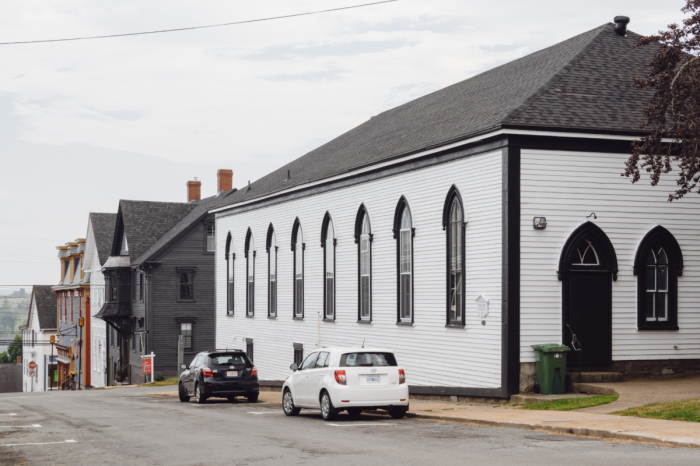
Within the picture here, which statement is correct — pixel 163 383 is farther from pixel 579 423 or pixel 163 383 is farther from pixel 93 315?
pixel 579 423

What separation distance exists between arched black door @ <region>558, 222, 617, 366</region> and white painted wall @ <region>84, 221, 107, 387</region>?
1921 inches

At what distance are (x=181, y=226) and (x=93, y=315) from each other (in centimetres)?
1422

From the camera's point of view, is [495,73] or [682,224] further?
[495,73]

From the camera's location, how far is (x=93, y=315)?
6731 centimetres

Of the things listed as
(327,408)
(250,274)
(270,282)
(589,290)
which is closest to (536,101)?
(589,290)

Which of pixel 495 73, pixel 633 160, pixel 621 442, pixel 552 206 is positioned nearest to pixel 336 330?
pixel 495 73

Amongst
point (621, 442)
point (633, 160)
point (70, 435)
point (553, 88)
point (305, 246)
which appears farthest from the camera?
point (305, 246)

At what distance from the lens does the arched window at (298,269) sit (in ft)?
111

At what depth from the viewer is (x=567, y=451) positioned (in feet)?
39.2

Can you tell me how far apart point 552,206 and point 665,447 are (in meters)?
8.81

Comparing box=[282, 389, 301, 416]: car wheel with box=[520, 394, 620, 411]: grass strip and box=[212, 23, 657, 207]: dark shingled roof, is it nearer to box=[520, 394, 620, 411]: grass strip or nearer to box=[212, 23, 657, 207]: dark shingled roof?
box=[520, 394, 620, 411]: grass strip

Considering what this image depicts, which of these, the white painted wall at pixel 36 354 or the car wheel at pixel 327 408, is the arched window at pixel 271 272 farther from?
the white painted wall at pixel 36 354

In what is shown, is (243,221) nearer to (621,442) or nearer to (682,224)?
(682,224)

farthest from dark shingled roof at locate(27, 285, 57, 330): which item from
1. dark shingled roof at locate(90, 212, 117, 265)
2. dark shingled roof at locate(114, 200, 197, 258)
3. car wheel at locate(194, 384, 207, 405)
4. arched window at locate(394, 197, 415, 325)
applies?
arched window at locate(394, 197, 415, 325)
